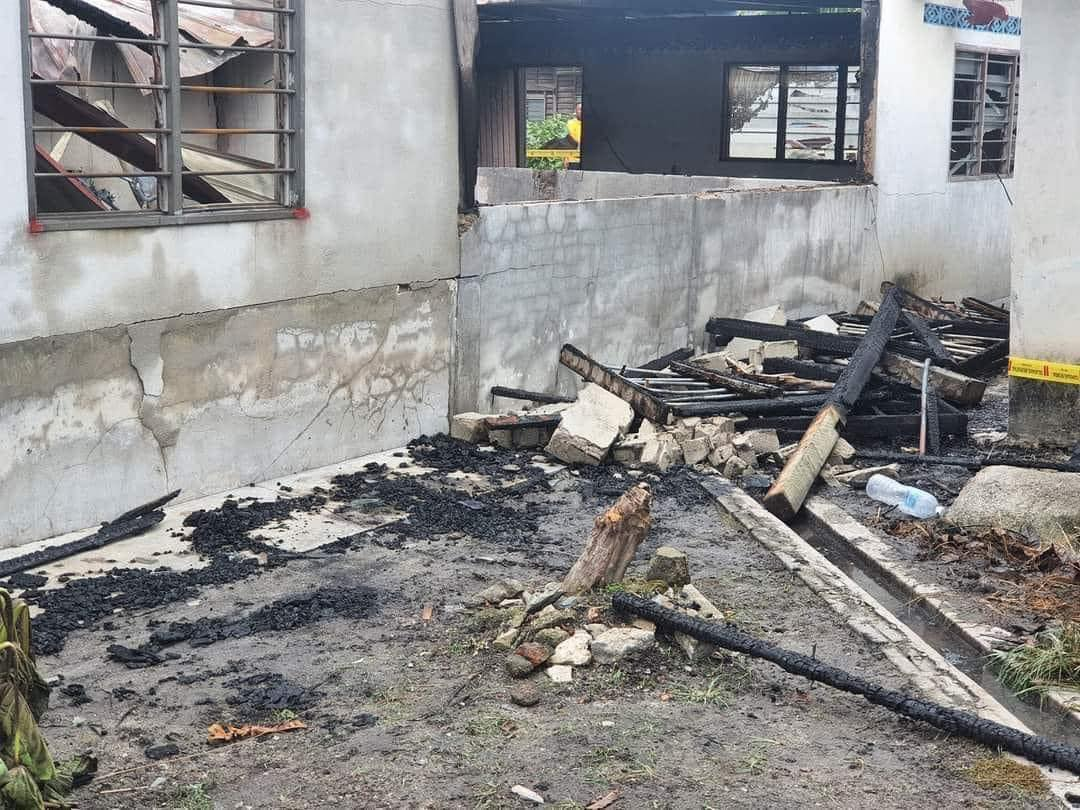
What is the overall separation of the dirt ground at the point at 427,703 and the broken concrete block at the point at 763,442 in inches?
86.5

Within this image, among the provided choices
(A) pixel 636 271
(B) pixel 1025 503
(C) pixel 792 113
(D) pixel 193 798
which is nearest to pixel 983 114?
(C) pixel 792 113

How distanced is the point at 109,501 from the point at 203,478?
73cm

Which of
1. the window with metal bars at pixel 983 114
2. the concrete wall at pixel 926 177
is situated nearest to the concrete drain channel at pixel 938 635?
the concrete wall at pixel 926 177

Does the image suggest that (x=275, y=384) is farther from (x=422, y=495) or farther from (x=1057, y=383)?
(x=1057, y=383)

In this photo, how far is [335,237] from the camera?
350 inches

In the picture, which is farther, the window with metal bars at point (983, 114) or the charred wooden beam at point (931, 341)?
the window with metal bars at point (983, 114)

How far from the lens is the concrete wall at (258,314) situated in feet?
23.2

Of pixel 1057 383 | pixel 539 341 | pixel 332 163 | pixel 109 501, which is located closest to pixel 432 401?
pixel 539 341

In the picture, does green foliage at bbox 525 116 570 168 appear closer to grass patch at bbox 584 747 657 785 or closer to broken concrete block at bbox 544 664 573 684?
broken concrete block at bbox 544 664 573 684

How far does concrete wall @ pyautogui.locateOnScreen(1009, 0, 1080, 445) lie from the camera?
31.8 feet

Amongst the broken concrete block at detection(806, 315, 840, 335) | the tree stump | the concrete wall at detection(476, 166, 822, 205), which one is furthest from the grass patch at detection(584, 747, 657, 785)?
the concrete wall at detection(476, 166, 822, 205)

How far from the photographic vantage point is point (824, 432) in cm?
960

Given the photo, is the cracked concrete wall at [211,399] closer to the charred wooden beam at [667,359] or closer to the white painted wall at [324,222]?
the white painted wall at [324,222]

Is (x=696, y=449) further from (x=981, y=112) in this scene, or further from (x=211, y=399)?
A: (x=981, y=112)
